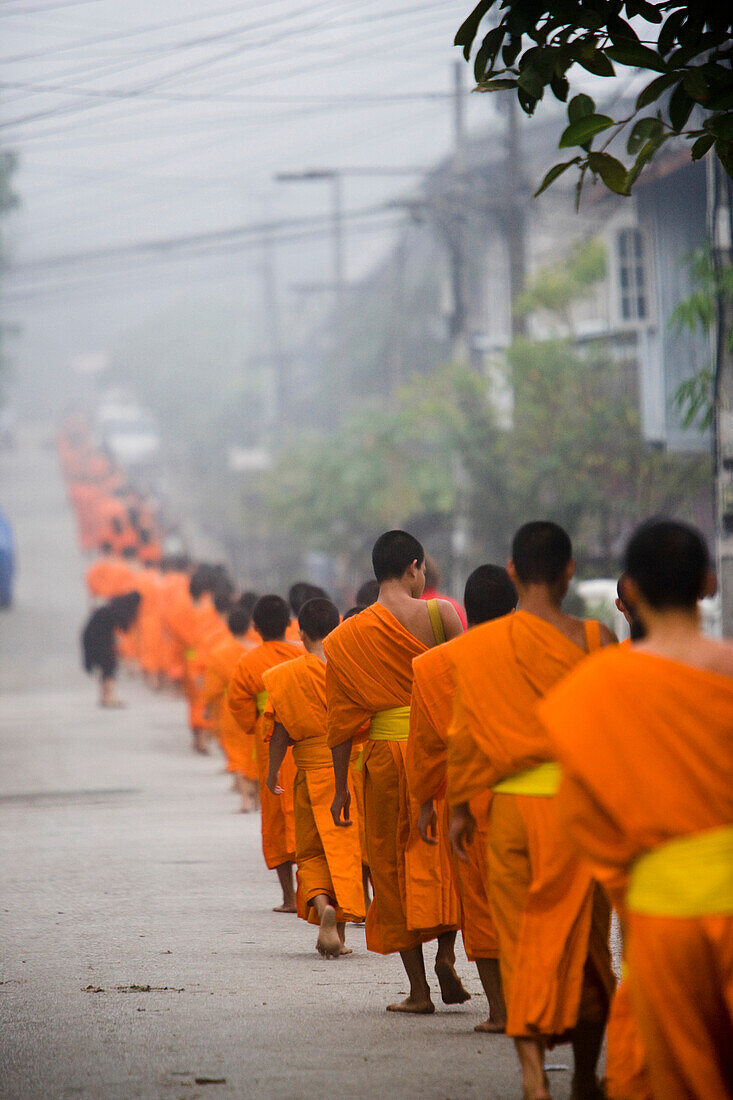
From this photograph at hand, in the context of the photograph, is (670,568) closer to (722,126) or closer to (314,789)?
(722,126)

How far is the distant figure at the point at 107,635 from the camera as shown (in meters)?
20.0

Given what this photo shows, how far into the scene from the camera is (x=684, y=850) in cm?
346

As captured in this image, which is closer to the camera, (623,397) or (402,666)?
(402,666)

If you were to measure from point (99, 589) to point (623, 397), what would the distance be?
9.17 m

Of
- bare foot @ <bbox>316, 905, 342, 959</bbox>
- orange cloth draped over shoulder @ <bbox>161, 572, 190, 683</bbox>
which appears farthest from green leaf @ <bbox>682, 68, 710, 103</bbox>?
orange cloth draped over shoulder @ <bbox>161, 572, 190, 683</bbox>

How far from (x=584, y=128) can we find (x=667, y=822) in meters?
2.40

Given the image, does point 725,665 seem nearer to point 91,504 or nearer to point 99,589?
point 99,589

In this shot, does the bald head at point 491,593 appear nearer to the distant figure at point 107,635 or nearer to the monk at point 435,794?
the monk at point 435,794

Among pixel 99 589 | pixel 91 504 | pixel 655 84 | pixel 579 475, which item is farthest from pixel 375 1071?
pixel 91 504

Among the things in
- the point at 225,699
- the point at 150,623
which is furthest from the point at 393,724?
the point at 150,623

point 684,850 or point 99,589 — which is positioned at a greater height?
point 684,850

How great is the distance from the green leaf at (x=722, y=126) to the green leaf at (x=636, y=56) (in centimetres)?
27

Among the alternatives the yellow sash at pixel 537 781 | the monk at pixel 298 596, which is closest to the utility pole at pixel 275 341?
the monk at pixel 298 596

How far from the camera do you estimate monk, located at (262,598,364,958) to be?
6.94 m
